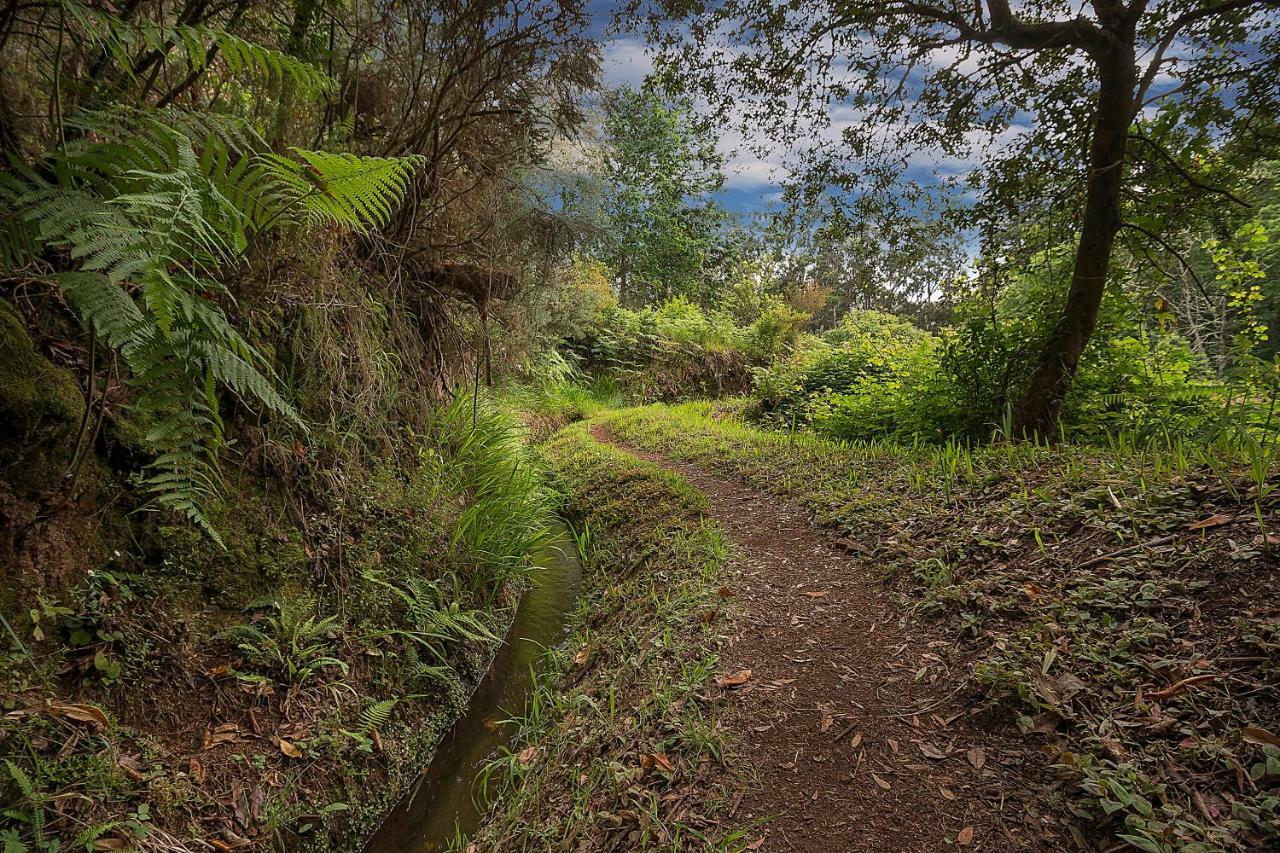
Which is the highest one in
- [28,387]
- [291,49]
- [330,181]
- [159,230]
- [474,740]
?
[291,49]

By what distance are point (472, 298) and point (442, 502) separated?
1.80 m

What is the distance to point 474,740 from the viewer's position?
10.6ft

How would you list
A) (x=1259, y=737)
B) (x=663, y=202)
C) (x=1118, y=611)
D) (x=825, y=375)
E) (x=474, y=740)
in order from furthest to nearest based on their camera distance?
1. (x=663, y=202)
2. (x=825, y=375)
3. (x=474, y=740)
4. (x=1118, y=611)
5. (x=1259, y=737)

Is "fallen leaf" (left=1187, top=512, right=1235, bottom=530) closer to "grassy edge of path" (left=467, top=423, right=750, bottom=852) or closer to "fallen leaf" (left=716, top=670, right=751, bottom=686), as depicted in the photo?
"fallen leaf" (left=716, top=670, right=751, bottom=686)

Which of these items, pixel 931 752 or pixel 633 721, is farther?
pixel 633 721

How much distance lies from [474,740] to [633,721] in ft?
3.91

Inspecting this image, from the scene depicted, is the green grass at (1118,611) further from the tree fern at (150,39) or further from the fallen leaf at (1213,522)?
the tree fern at (150,39)

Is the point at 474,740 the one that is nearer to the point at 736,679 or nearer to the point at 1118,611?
the point at 736,679

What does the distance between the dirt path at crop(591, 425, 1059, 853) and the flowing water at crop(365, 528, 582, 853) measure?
1539 millimetres

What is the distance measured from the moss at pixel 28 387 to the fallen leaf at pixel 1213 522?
15.6 feet

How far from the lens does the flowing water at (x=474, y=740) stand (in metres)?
2.64

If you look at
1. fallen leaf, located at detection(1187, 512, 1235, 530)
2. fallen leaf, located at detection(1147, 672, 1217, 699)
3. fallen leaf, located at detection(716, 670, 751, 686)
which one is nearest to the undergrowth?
fallen leaf, located at detection(716, 670, 751, 686)

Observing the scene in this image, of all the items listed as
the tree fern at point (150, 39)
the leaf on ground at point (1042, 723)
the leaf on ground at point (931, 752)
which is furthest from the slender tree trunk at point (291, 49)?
the leaf on ground at point (1042, 723)

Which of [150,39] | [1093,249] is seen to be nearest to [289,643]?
[150,39]
